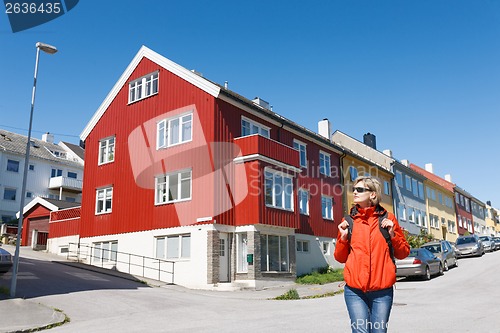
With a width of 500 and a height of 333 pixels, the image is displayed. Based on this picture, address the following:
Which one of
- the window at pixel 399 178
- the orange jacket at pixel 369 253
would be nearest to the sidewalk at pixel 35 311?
the orange jacket at pixel 369 253

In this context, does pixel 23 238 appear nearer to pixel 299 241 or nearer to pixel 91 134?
pixel 91 134

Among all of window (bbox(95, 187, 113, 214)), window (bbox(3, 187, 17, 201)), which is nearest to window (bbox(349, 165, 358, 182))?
window (bbox(95, 187, 113, 214))

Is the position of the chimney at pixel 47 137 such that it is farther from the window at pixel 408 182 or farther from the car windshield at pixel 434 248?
the car windshield at pixel 434 248

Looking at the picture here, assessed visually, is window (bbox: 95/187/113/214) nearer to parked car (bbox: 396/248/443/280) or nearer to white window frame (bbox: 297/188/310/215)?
white window frame (bbox: 297/188/310/215)

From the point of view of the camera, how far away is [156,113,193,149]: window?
2411 centimetres

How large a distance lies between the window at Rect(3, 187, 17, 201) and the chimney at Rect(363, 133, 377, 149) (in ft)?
116

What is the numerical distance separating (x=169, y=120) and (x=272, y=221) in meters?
7.79

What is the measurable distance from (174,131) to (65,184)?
2802 centimetres

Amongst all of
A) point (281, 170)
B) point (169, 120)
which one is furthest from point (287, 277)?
point (169, 120)

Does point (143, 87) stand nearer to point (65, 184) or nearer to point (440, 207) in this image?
point (65, 184)

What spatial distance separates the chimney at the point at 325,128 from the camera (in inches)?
1479

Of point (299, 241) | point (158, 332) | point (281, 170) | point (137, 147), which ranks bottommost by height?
point (158, 332)

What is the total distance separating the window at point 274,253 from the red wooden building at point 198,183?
58mm

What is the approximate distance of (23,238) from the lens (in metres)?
35.4
